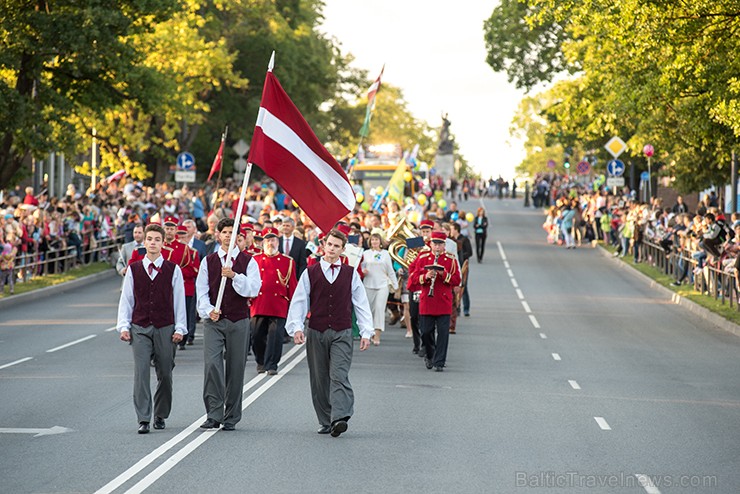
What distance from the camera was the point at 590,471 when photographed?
11031mm

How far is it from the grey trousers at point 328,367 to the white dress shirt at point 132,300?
1.20 metres

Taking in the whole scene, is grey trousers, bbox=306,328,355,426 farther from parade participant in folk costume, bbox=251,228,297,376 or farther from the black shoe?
parade participant in folk costume, bbox=251,228,297,376

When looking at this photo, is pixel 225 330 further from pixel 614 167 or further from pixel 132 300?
pixel 614 167

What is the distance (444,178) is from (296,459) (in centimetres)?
9235

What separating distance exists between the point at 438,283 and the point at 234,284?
6005mm

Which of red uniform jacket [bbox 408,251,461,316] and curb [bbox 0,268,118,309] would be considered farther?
curb [bbox 0,268,118,309]

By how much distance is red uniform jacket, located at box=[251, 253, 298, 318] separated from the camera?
57.1 ft

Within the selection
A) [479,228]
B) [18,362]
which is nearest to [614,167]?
[479,228]

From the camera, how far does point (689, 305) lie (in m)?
29.6

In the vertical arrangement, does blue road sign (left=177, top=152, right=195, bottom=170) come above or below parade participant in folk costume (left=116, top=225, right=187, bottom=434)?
above

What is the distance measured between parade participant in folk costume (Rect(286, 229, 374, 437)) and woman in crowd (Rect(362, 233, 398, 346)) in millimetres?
8302

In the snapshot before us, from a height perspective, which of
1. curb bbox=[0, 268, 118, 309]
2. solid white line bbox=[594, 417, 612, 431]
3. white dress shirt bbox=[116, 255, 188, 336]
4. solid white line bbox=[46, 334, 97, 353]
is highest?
white dress shirt bbox=[116, 255, 188, 336]

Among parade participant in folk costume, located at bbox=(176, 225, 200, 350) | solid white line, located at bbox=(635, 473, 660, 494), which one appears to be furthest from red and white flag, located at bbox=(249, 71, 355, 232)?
parade participant in folk costume, located at bbox=(176, 225, 200, 350)

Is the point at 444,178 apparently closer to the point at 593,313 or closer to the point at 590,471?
the point at 593,313
